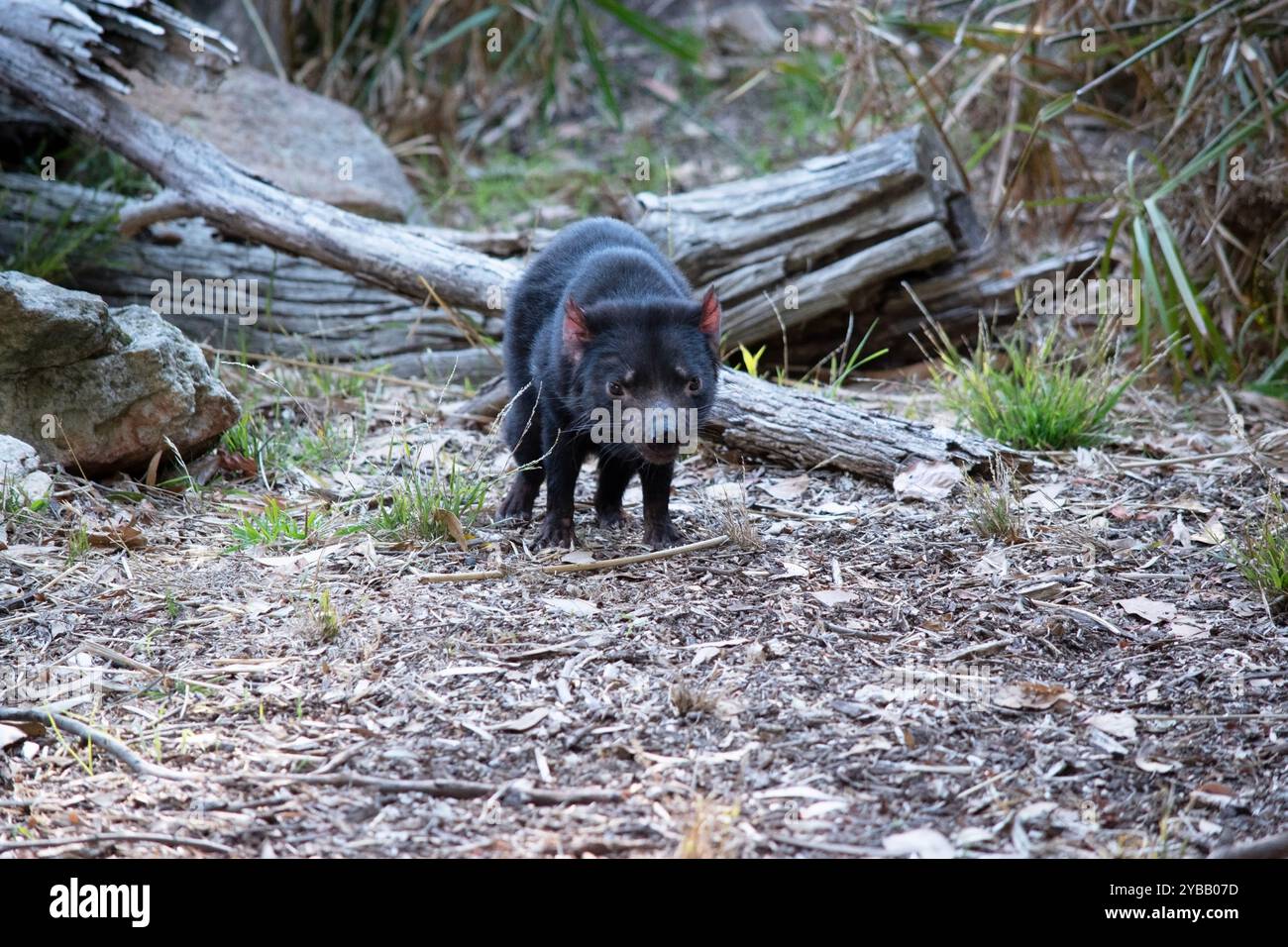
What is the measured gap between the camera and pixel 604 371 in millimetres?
3736

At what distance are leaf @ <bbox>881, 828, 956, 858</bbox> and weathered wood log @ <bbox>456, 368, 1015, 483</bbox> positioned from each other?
214cm

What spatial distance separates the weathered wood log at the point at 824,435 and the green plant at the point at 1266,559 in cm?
99

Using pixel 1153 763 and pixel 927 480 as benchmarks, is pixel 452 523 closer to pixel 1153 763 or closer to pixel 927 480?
pixel 927 480

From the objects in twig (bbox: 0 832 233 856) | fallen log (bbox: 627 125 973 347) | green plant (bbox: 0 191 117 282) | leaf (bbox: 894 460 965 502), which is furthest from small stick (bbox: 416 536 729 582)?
green plant (bbox: 0 191 117 282)

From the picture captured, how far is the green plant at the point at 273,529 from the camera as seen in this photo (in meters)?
3.85

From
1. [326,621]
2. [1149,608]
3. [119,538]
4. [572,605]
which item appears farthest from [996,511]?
[119,538]

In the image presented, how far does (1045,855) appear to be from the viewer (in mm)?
2324

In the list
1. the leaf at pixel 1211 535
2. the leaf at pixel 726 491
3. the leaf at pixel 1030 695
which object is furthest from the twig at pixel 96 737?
the leaf at pixel 1211 535

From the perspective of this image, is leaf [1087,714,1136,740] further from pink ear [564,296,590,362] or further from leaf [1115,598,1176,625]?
pink ear [564,296,590,362]

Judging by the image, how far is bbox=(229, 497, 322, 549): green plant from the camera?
3.85m

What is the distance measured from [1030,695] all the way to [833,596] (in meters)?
0.74

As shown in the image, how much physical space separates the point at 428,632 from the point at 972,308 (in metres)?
3.58
